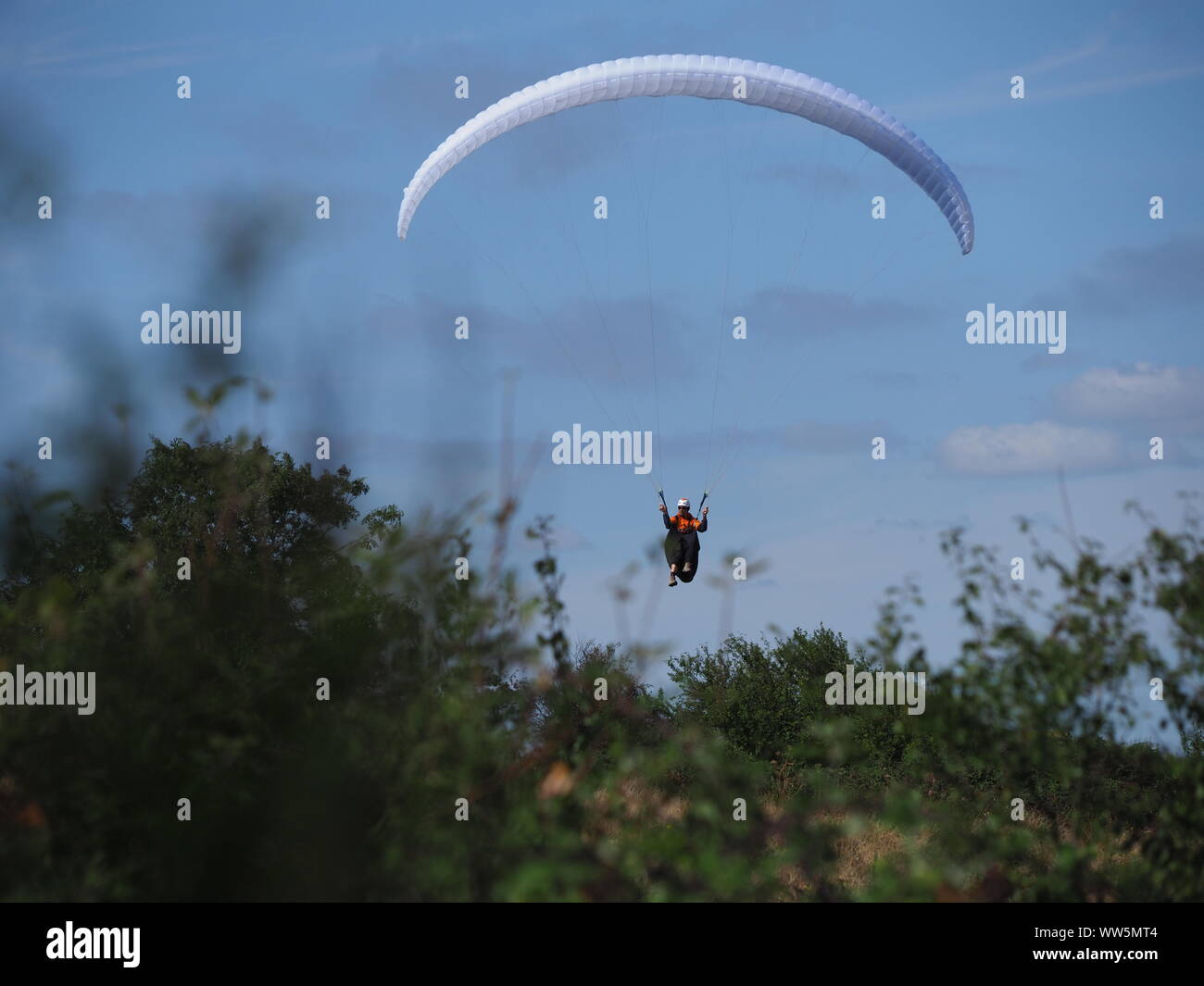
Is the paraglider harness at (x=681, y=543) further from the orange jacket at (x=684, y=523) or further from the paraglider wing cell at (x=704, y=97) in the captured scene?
the paraglider wing cell at (x=704, y=97)

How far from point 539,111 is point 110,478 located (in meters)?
7.80

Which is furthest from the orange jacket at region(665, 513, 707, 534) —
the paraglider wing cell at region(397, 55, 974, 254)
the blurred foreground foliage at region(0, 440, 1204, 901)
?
the blurred foreground foliage at region(0, 440, 1204, 901)

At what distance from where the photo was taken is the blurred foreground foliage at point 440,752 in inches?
259

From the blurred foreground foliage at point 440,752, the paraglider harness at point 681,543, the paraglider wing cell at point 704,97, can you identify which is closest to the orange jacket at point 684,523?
the paraglider harness at point 681,543

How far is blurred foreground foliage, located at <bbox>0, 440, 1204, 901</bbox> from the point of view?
6.58 m

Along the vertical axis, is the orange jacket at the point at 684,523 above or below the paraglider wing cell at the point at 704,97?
below

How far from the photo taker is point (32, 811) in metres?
7.35

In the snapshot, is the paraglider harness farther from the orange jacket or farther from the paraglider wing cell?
the paraglider wing cell

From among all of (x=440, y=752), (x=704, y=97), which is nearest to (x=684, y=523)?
(x=704, y=97)

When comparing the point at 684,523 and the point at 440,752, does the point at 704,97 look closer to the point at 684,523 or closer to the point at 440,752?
the point at 684,523

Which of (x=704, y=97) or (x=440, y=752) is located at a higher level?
(x=704, y=97)

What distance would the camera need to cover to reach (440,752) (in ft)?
23.5
